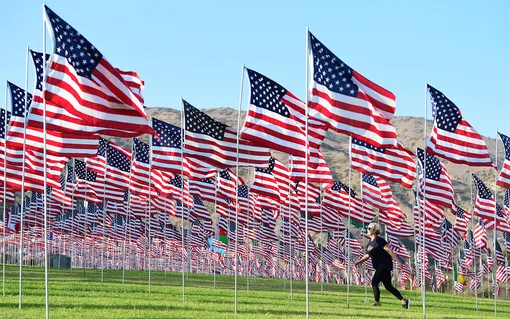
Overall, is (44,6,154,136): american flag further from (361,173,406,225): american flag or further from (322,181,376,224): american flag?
(322,181,376,224): american flag

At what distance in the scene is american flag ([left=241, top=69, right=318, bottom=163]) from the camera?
20641 mm

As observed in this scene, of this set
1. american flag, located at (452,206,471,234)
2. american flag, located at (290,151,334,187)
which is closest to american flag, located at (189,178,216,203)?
american flag, located at (290,151,334,187)

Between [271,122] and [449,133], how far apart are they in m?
5.49

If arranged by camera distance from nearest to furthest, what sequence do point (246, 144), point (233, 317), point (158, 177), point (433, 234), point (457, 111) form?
point (233, 317), point (457, 111), point (246, 144), point (158, 177), point (433, 234)

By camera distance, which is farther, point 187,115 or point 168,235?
point 168,235

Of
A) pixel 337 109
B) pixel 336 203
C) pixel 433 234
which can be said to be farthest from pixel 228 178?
pixel 337 109

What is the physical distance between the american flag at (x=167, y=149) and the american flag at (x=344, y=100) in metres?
13.0

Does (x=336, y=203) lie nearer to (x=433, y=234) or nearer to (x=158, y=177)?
(x=158, y=177)

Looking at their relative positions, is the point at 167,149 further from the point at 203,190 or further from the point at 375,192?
the point at 375,192

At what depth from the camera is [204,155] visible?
26.8m

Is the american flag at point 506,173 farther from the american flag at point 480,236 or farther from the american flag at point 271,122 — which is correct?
the american flag at point 480,236

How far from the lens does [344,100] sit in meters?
18.4

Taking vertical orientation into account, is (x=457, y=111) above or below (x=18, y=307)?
above

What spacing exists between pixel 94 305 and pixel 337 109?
787 centimetres
